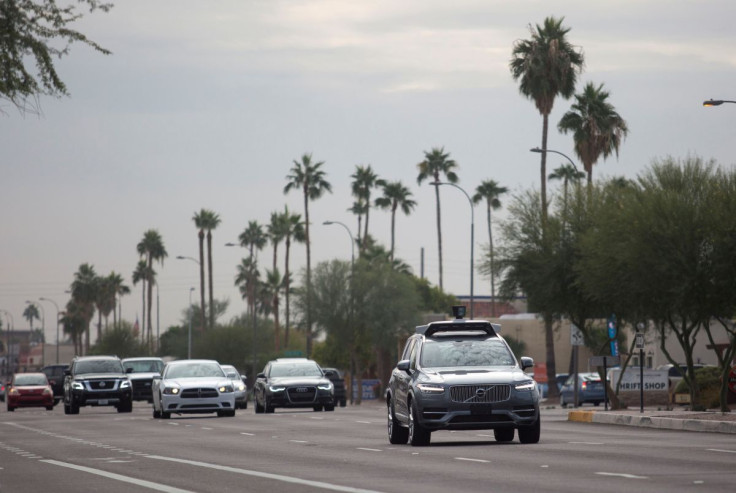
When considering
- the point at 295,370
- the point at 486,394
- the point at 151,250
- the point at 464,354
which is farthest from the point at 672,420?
the point at 151,250

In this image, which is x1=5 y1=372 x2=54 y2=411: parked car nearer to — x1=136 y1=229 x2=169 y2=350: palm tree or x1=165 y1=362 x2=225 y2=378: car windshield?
x1=165 y1=362 x2=225 y2=378: car windshield

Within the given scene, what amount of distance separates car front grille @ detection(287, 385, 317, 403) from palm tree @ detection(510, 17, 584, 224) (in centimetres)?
2353

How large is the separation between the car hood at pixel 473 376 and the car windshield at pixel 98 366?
85.2 feet

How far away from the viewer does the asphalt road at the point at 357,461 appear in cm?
1501

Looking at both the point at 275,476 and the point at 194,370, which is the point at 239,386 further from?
the point at 275,476

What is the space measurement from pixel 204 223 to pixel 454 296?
29.3 metres

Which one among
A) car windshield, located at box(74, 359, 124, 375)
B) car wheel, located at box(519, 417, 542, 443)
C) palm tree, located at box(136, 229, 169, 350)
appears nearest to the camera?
car wheel, located at box(519, 417, 542, 443)

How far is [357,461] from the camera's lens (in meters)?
19.1

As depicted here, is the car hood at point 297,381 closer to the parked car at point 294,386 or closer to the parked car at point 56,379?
the parked car at point 294,386

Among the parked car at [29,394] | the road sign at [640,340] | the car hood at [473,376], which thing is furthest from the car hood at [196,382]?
the parked car at [29,394]

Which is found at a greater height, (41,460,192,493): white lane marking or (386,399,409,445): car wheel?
(386,399,409,445): car wheel

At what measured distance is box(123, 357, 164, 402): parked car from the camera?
54.8m

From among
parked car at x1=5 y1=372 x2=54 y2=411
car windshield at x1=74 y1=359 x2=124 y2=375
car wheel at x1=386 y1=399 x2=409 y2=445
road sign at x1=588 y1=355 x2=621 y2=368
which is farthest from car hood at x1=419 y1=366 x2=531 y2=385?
parked car at x1=5 y1=372 x2=54 y2=411

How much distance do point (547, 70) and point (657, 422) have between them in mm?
34295
